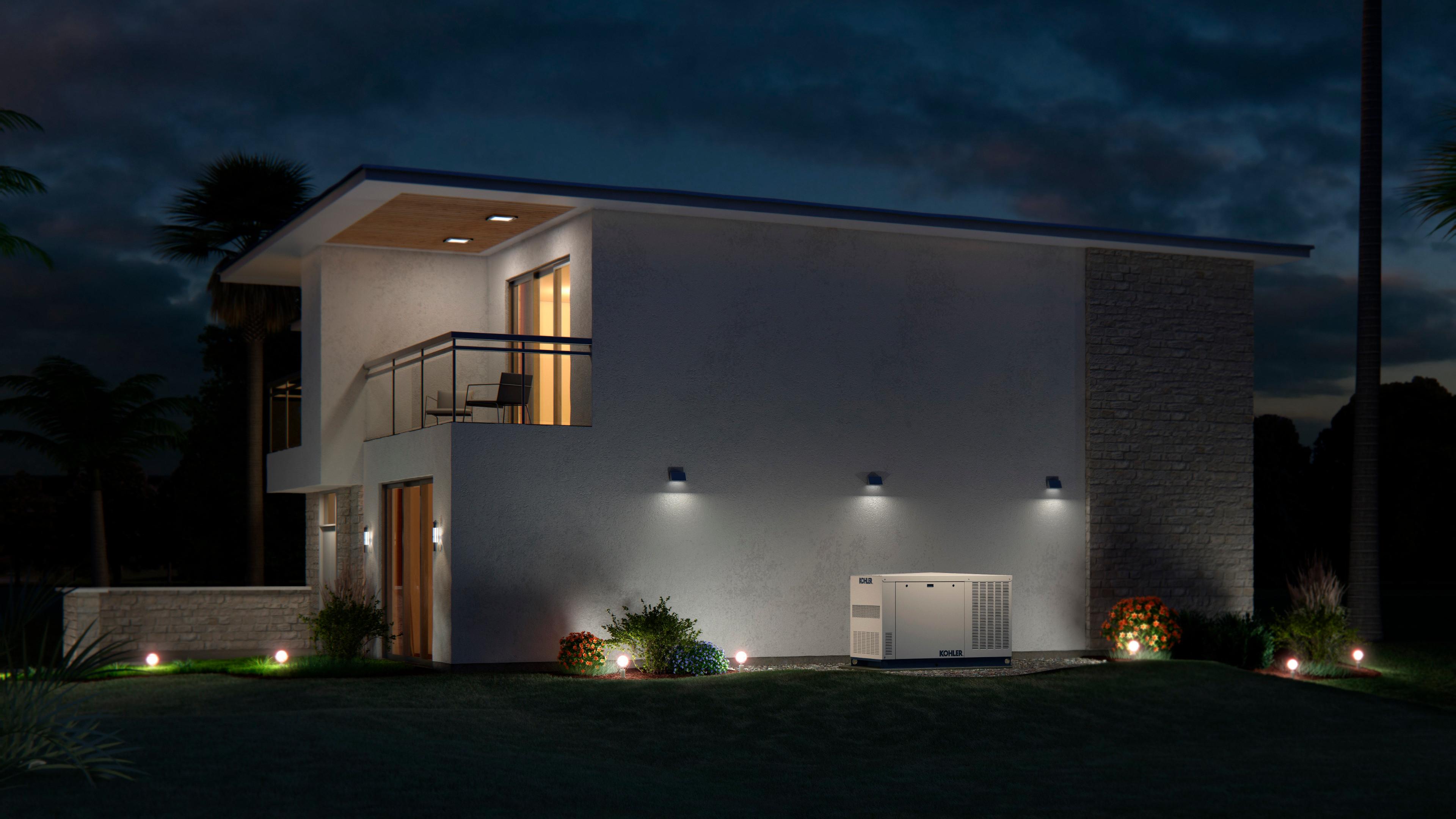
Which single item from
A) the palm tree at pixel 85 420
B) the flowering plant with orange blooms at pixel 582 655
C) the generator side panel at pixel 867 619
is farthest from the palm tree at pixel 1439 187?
the palm tree at pixel 85 420

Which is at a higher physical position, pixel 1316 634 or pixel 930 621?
pixel 930 621

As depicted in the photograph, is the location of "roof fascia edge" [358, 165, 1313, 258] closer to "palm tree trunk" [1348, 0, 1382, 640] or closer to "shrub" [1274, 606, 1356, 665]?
"palm tree trunk" [1348, 0, 1382, 640]

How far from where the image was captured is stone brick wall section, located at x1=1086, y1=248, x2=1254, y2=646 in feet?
56.7

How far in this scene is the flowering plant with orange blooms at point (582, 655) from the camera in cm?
1406

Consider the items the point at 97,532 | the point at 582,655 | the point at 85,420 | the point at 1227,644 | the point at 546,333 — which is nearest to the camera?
the point at 582,655

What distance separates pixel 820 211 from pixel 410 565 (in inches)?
245

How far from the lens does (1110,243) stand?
17.3 metres

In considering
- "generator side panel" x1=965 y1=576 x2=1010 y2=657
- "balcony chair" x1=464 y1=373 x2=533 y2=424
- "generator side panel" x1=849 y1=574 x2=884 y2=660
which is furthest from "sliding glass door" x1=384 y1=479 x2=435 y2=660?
"generator side panel" x1=965 y1=576 x2=1010 y2=657

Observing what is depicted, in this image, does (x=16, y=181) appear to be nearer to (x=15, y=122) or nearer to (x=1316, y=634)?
(x=15, y=122)

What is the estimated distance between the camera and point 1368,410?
18.8 m

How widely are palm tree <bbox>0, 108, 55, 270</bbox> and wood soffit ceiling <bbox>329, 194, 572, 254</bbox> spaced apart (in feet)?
11.4

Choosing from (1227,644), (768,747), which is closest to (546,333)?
(768,747)

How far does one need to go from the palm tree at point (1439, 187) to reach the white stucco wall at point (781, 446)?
544 centimetres

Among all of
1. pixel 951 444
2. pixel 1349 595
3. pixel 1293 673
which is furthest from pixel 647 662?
pixel 1349 595
